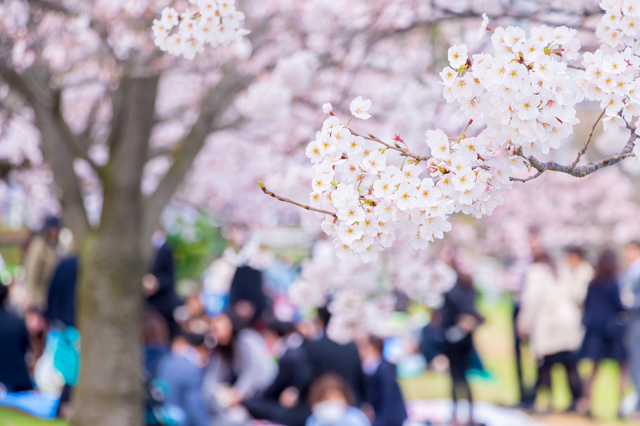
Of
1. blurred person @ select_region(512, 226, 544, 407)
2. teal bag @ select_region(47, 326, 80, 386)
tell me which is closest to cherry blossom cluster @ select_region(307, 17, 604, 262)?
teal bag @ select_region(47, 326, 80, 386)

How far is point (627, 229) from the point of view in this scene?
479 inches

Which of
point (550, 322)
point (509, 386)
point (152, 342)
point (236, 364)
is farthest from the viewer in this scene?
point (509, 386)

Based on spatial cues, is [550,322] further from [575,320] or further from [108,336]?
[108,336]

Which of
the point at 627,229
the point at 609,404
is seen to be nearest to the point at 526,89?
the point at 609,404

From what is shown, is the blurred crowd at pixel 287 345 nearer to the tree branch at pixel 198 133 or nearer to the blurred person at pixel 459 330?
the blurred person at pixel 459 330

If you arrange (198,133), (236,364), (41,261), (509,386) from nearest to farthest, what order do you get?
(198,133)
(236,364)
(41,261)
(509,386)

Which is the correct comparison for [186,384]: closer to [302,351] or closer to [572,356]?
[302,351]

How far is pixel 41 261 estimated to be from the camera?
7543 mm

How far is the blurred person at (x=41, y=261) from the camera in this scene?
288 inches

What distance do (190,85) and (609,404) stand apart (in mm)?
6127

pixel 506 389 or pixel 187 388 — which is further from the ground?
pixel 187 388

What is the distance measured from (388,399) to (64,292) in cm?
361

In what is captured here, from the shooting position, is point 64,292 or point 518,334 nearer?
point 64,292

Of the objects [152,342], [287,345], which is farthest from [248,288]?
[152,342]
